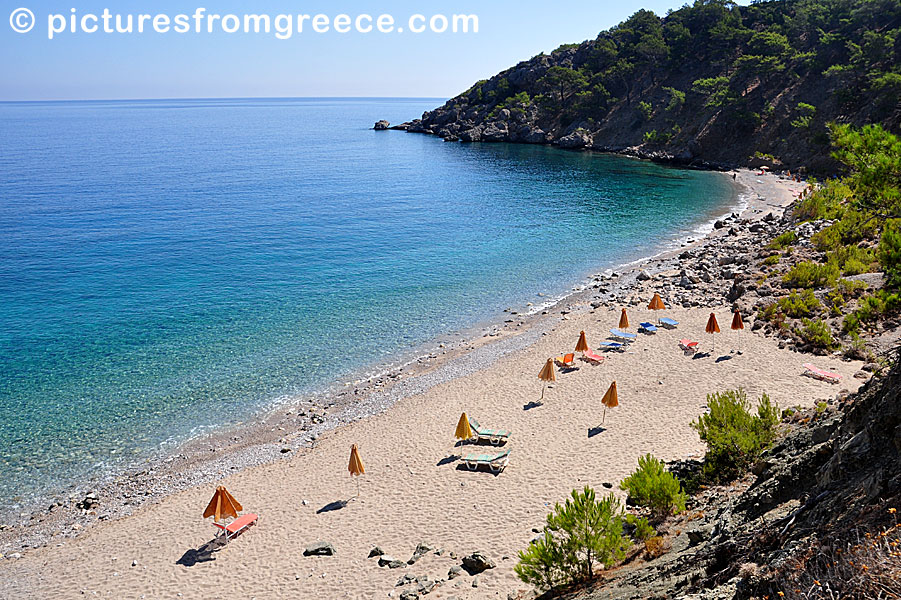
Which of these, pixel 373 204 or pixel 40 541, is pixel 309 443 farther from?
pixel 373 204

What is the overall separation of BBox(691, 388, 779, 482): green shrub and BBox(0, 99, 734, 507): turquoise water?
15307mm

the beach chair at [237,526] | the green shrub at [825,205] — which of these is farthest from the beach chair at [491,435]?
the green shrub at [825,205]

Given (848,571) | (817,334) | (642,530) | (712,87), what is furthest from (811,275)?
(712,87)

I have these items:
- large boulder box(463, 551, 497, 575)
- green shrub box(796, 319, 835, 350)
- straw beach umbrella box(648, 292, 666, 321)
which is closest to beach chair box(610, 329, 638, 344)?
straw beach umbrella box(648, 292, 666, 321)

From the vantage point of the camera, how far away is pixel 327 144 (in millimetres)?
119062

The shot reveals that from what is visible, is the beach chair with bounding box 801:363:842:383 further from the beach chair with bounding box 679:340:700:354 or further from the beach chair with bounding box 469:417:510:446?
the beach chair with bounding box 469:417:510:446

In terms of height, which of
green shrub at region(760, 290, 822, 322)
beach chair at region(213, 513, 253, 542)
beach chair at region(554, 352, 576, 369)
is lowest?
beach chair at region(213, 513, 253, 542)

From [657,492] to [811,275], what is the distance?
20.7 metres

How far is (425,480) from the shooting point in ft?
53.6

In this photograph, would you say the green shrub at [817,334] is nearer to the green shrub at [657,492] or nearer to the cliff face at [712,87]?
the green shrub at [657,492]

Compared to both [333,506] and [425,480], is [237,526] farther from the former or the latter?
[425,480]

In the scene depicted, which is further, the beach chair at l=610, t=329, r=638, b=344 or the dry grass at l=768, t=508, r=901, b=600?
the beach chair at l=610, t=329, r=638, b=344

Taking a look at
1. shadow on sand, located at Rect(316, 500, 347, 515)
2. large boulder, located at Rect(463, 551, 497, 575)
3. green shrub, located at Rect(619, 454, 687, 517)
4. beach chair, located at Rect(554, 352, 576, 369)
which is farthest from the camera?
beach chair, located at Rect(554, 352, 576, 369)

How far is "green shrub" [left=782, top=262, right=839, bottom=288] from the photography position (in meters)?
26.6
